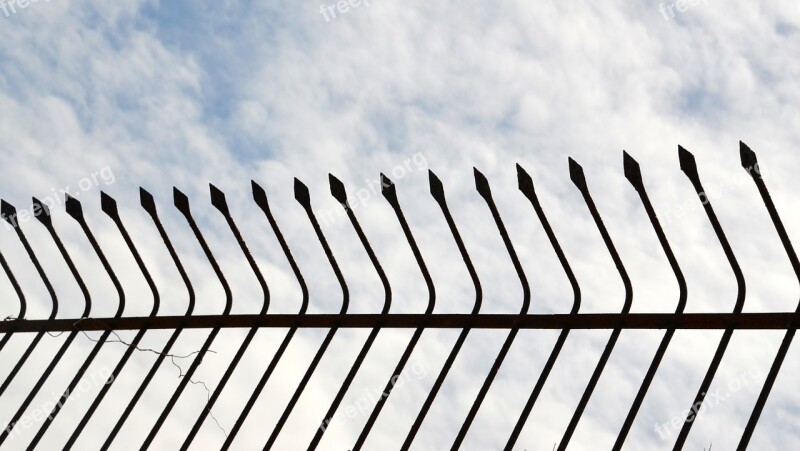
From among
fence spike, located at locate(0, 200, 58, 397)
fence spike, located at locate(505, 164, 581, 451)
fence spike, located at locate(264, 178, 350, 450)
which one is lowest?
fence spike, located at locate(0, 200, 58, 397)

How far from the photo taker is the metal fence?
2.96 metres

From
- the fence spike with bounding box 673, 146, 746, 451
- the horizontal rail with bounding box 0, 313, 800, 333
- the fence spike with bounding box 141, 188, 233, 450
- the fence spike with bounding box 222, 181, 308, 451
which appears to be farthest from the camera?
the fence spike with bounding box 141, 188, 233, 450

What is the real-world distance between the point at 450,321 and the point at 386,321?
304mm

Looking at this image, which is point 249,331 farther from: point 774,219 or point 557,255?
point 774,219

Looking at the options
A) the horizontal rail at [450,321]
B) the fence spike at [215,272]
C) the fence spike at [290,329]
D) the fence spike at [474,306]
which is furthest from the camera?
the fence spike at [215,272]

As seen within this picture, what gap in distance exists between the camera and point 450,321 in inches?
139

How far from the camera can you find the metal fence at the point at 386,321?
2.96m

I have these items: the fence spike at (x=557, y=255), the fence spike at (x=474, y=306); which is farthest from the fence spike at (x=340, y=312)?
the fence spike at (x=557, y=255)

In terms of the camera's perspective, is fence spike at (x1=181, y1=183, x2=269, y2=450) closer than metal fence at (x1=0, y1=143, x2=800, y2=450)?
No

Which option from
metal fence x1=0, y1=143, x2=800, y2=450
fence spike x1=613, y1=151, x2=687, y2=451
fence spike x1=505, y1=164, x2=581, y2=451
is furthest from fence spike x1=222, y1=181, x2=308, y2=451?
fence spike x1=613, y1=151, x2=687, y2=451

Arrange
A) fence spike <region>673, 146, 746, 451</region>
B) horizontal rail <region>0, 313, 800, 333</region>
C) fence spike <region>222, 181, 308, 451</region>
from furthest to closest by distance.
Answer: fence spike <region>222, 181, 308, 451</region>
horizontal rail <region>0, 313, 800, 333</region>
fence spike <region>673, 146, 746, 451</region>

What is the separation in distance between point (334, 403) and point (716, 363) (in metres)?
1.46

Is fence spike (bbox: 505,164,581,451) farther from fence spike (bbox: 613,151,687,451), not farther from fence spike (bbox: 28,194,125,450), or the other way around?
fence spike (bbox: 28,194,125,450)

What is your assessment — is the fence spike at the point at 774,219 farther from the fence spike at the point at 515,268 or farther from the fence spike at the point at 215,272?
the fence spike at the point at 215,272
